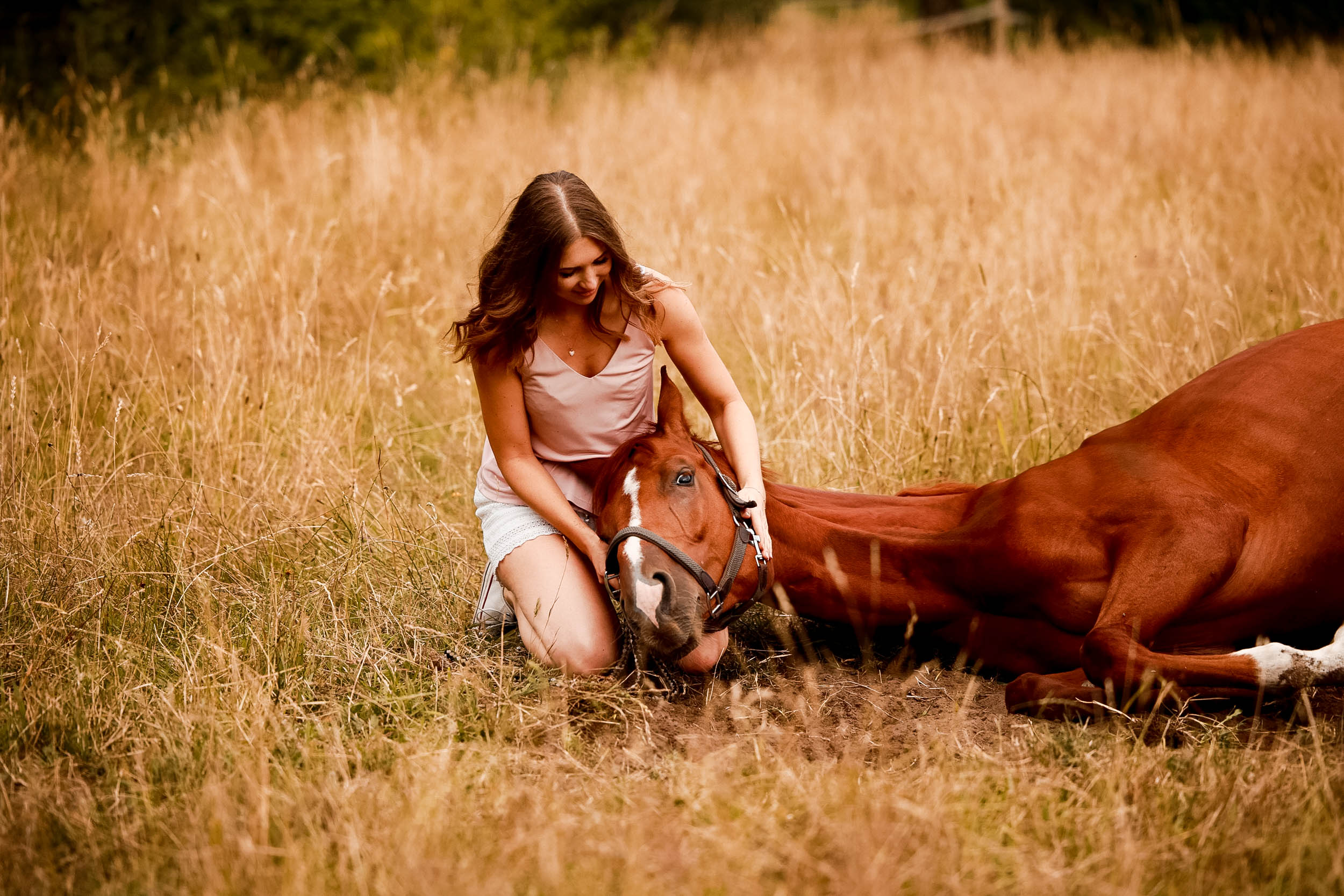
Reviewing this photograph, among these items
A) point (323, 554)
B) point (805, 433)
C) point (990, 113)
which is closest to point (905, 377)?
point (805, 433)

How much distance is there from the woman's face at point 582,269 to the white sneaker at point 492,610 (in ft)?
3.05

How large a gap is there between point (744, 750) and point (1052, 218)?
14.2 ft

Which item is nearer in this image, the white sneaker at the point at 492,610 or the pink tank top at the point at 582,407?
the pink tank top at the point at 582,407

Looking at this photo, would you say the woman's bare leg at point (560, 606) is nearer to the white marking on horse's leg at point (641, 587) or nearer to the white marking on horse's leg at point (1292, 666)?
the white marking on horse's leg at point (641, 587)

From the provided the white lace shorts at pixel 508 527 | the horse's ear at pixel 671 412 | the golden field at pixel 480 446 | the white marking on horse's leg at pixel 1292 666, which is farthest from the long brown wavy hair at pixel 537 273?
the white marking on horse's leg at pixel 1292 666

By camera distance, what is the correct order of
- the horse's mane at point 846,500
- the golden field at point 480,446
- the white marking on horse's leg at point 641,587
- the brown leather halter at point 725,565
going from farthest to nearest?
the horse's mane at point 846,500, the brown leather halter at point 725,565, the white marking on horse's leg at point 641,587, the golden field at point 480,446

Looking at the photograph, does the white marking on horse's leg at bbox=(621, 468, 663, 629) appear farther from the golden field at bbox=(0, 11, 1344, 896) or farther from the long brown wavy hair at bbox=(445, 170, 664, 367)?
the long brown wavy hair at bbox=(445, 170, 664, 367)

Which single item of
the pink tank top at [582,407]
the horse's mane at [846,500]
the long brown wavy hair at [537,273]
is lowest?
the horse's mane at [846,500]

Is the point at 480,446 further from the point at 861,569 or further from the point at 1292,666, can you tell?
the point at 1292,666

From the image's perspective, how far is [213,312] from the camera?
4.67 meters

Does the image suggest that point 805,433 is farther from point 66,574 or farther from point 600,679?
point 66,574

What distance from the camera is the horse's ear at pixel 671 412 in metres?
2.96

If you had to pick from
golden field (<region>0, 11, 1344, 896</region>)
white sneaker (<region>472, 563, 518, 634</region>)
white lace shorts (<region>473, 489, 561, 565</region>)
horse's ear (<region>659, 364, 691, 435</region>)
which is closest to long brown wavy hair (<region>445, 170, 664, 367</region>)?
horse's ear (<region>659, 364, 691, 435</region>)

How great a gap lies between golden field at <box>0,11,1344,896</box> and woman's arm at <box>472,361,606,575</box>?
1.47 feet
